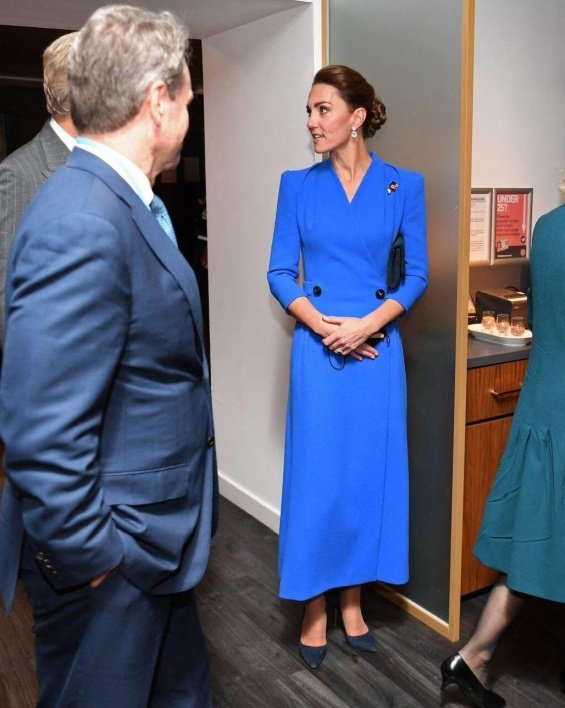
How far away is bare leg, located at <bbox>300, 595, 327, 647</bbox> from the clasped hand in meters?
0.83

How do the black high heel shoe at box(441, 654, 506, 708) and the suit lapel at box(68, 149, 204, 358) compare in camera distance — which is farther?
the black high heel shoe at box(441, 654, 506, 708)

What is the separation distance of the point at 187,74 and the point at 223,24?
6.86ft

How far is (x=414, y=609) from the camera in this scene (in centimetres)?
278

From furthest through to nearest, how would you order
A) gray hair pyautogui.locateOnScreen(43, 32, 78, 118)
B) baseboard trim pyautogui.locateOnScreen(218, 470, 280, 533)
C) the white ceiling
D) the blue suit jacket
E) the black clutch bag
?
baseboard trim pyautogui.locateOnScreen(218, 470, 280, 533) → the white ceiling → the black clutch bag → gray hair pyautogui.locateOnScreen(43, 32, 78, 118) → the blue suit jacket

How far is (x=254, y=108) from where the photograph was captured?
3.26m

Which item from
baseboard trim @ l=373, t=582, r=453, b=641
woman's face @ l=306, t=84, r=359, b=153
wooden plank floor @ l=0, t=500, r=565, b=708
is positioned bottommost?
wooden plank floor @ l=0, t=500, r=565, b=708

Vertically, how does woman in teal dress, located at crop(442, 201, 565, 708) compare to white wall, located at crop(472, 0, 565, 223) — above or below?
below

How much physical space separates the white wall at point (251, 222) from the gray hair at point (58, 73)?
113cm

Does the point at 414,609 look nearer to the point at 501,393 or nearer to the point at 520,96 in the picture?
the point at 501,393

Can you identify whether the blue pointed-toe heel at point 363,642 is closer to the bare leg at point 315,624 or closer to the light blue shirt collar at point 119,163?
the bare leg at point 315,624

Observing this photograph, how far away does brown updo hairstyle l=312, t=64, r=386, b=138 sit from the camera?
7.78 ft

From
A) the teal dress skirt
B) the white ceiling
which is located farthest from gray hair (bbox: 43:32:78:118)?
the teal dress skirt

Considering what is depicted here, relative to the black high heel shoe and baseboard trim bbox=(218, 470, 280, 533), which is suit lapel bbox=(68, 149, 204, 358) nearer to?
the black high heel shoe

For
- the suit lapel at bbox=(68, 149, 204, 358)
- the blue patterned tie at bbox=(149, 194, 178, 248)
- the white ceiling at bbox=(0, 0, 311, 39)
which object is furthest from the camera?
the white ceiling at bbox=(0, 0, 311, 39)
